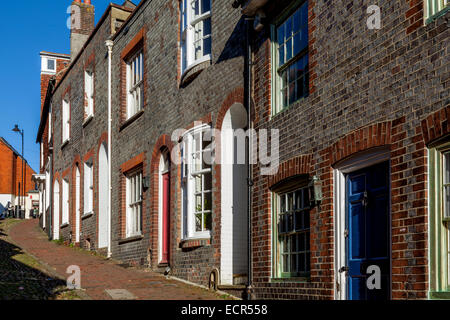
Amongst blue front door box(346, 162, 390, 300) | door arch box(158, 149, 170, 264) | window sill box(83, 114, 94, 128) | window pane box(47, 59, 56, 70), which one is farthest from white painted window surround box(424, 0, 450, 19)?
window pane box(47, 59, 56, 70)

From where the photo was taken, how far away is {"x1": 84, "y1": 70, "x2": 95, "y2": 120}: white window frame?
842 inches

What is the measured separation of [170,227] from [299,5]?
6.23 meters

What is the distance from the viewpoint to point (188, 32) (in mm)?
13750

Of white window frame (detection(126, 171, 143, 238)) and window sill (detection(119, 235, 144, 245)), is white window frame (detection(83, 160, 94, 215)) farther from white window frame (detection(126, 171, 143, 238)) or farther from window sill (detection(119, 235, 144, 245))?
window sill (detection(119, 235, 144, 245))

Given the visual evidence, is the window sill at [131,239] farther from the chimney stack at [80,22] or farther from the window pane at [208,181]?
the chimney stack at [80,22]

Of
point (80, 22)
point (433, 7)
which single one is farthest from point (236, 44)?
point (80, 22)

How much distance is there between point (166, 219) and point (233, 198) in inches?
136

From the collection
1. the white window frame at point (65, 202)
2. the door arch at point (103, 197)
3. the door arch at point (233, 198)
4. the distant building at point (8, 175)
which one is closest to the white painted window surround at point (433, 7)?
the door arch at point (233, 198)

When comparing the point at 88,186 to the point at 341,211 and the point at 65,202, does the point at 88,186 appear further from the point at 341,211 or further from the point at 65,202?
the point at 341,211

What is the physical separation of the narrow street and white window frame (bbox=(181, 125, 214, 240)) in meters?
1.12

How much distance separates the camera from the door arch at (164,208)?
49.1 feet

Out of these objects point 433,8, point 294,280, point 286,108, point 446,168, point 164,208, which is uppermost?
point 433,8

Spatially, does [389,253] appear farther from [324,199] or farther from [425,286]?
[324,199]

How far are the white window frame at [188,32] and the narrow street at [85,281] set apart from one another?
4.52 meters
